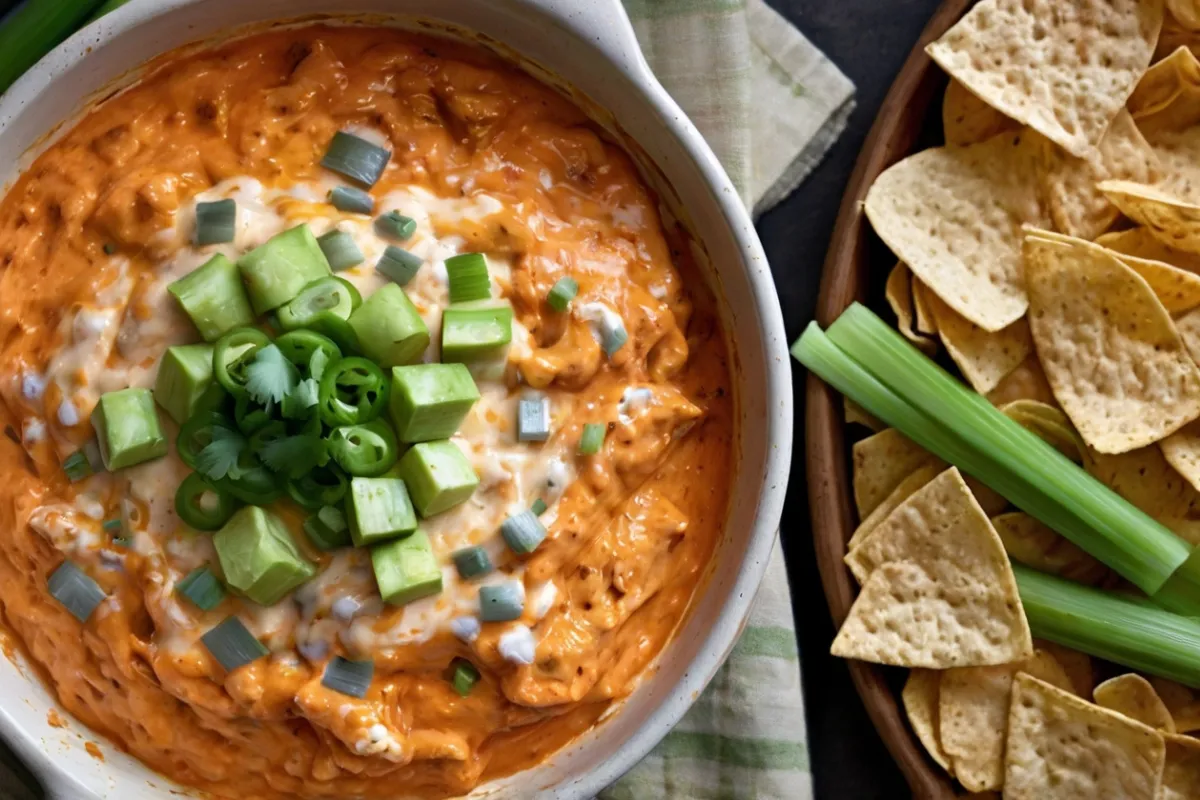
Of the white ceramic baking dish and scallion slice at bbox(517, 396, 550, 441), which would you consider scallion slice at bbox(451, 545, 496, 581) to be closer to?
scallion slice at bbox(517, 396, 550, 441)

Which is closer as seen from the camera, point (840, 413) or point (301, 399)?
point (301, 399)

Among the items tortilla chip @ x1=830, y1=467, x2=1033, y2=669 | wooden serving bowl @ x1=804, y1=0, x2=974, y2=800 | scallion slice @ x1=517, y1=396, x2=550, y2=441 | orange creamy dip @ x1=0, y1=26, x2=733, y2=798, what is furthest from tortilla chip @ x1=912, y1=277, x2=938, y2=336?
scallion slice @ x1=517, y1=396, x2=550, y2=441

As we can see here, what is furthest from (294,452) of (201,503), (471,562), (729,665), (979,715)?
(979,715)

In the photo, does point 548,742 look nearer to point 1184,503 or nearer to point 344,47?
point 344,47

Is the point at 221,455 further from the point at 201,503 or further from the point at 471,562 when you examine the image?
the point at 471,562

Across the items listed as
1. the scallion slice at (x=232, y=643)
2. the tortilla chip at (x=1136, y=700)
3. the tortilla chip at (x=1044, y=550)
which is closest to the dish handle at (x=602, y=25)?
the scallion slice at (x=232, y=643)

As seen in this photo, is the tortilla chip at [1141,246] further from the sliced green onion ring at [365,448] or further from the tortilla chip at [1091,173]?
the sliced green onion ring at [365,448]
